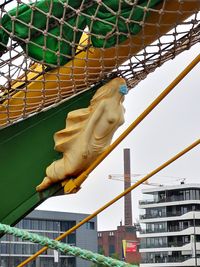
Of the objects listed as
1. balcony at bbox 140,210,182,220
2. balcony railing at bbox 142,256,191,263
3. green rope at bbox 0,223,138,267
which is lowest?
balcony railing at bbox 142,256,191,263

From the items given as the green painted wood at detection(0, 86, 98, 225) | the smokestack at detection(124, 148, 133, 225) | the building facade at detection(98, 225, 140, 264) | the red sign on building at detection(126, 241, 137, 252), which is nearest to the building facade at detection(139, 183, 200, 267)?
the building facade at detection(98, 225, 140, 264)

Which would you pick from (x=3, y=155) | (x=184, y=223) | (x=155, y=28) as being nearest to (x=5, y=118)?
(x=3, y=155)

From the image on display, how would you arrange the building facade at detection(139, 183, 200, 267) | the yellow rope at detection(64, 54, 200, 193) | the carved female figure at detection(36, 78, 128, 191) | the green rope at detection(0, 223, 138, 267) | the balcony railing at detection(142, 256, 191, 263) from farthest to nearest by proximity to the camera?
1. the building facade at detection(139, 183, 200, 267)
2. the balcony railing at detection(142, 256, 191, 263)
3. the carved female figure at detection(36, 78, 128, 191)
4. the yellow rope at detection(64, 54, 200, 193)
5. the green rope at detection(0, 223, 138, 267)

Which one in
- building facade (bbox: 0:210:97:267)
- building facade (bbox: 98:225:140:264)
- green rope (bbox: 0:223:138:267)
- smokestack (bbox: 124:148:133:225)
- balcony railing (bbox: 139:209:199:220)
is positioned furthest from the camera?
smokestack (bbox: 124:148:133:225)

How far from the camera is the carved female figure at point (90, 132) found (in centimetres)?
277

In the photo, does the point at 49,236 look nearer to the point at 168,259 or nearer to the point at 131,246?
the point at 131,246

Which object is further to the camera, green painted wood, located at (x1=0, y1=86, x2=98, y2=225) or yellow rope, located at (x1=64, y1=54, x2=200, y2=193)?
green painted wood, located at (x1=0, y1=86, x2=98, y2=225)

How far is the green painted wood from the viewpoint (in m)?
2.93

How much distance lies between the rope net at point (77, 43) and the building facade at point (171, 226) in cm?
3289

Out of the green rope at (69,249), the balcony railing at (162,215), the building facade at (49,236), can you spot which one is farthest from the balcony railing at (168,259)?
the green rope at (69,249)

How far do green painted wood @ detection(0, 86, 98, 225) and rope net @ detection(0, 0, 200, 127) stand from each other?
52 mm

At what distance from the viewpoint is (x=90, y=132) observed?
9.12 ft

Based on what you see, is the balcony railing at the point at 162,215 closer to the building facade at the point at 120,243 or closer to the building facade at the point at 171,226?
the building facade at the point at 171,226

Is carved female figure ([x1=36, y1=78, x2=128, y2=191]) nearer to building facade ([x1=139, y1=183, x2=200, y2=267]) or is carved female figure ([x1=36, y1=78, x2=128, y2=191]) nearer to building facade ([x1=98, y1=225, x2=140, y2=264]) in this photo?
building facade ([x1=139, y1=183, x2=200, y2=267])
